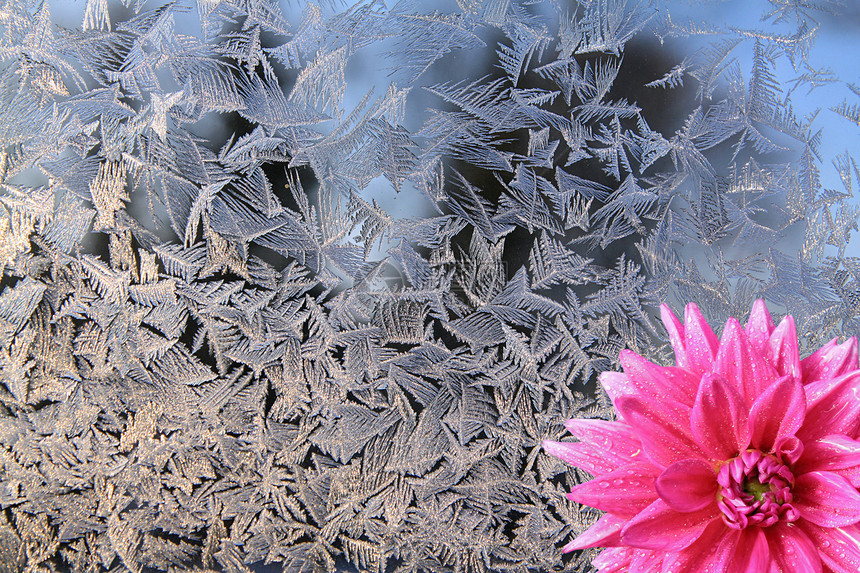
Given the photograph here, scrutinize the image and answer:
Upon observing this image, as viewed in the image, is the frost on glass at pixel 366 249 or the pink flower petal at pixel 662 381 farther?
the frost on glass at pixel 366 249

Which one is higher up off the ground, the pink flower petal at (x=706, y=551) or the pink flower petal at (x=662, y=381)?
the pink flower petal at (x=662, y=381)

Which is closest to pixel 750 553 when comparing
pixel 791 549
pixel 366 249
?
pixel 791 549

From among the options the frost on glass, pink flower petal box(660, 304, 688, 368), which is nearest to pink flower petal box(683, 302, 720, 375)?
pink flower petal box(660, 304, 688, 368)

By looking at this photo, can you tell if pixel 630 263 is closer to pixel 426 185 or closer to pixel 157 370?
pixel 426 185

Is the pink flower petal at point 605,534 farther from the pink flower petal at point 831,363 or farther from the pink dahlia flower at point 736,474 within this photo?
the pink flower petal at point 831,363

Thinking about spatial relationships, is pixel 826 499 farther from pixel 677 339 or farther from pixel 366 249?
pixel 366 249

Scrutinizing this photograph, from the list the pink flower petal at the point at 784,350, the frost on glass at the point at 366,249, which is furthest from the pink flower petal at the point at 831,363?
the frost on glass at the point at 366,249

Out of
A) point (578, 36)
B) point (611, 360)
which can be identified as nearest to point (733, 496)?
point (611, 360)
